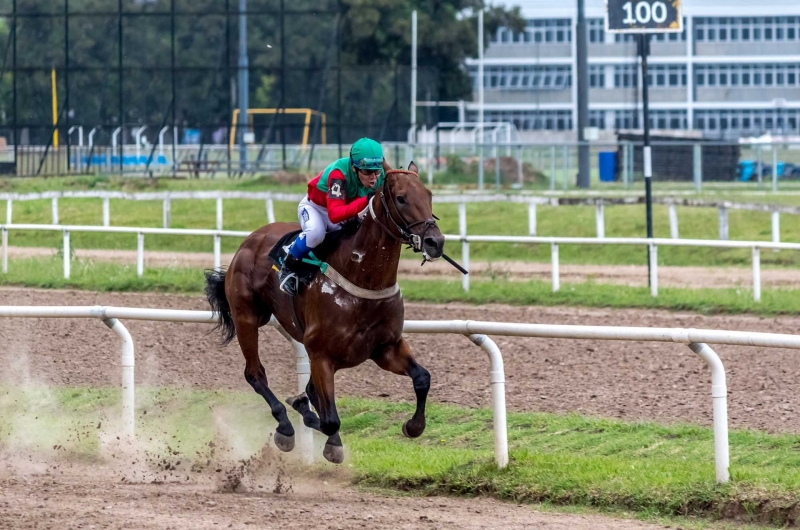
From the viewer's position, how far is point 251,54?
1003 inches

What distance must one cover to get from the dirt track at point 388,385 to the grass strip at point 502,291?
1.58ft

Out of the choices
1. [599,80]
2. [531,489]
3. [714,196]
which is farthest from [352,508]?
[599,80]

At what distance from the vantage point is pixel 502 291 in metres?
13.7

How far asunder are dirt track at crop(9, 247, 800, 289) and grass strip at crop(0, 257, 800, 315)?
85cm

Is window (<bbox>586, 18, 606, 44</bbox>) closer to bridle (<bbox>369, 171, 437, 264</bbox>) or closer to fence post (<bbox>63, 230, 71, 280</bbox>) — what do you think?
fence post (<bbox>63, 230, 71, 280</bbox>)

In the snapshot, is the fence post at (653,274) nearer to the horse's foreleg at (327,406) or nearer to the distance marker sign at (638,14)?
the distance marker sign at (638,14)

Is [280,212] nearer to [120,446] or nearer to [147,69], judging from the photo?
[147,69]

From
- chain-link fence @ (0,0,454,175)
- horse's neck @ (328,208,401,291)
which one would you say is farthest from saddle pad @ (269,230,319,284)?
chain-link fence @ (0,0,454,175)

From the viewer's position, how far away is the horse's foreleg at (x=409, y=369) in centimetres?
622

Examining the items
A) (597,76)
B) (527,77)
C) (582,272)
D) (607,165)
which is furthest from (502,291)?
(597,76)

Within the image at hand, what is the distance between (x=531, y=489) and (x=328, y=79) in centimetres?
2015

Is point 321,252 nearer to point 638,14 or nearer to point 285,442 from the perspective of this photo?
point 285,442

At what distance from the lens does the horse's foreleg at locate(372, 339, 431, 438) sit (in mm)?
6224

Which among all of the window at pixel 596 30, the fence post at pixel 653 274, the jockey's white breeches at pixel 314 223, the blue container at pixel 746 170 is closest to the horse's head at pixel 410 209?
the jockey's white breeches at pixel 314 223
